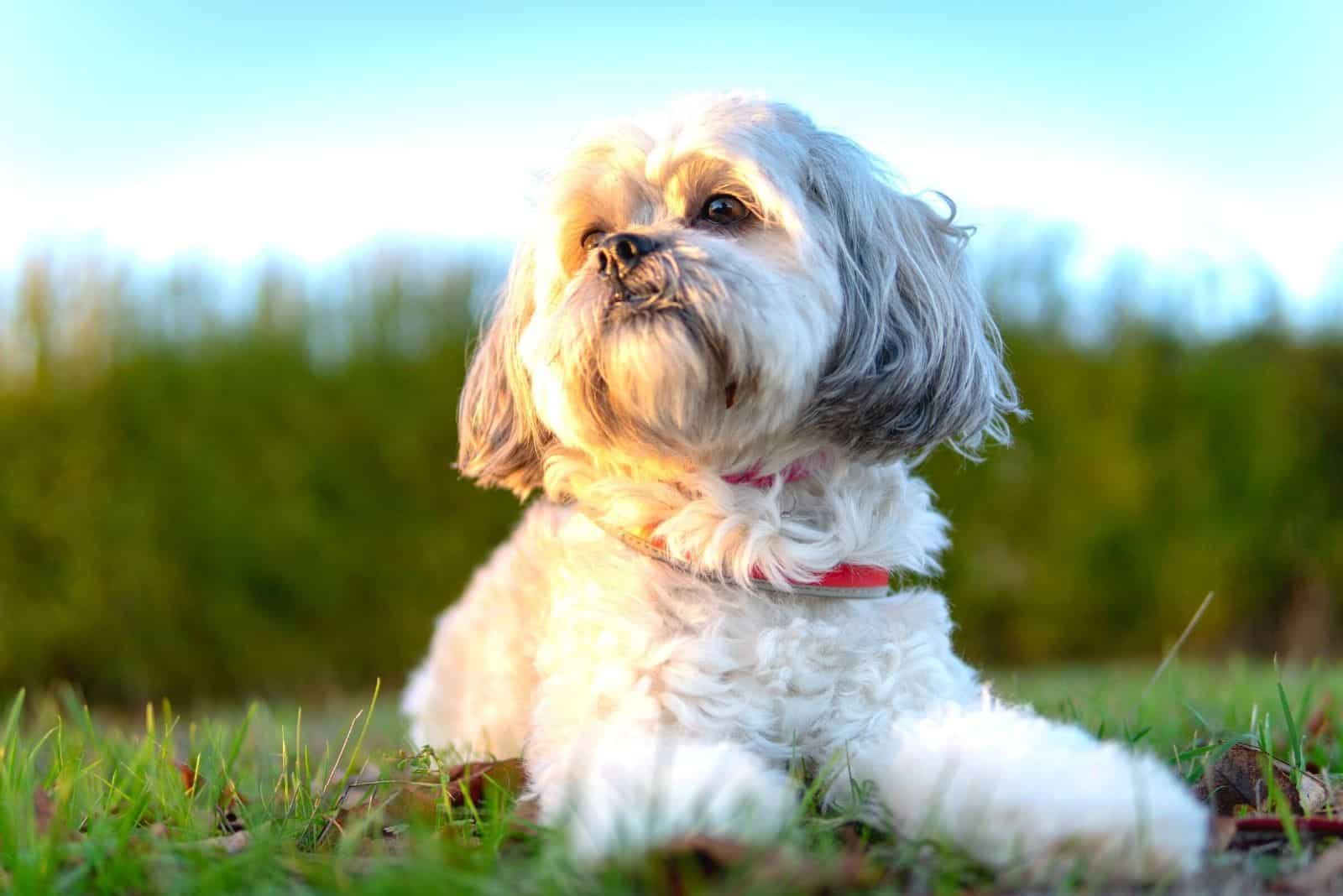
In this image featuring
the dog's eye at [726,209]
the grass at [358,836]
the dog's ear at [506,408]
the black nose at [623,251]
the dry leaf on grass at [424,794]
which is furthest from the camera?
the dog's ear at [506,408]

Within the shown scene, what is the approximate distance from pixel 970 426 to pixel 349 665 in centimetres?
688

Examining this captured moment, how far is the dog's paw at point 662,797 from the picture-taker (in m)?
1.77

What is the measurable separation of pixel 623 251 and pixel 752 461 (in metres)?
0.58

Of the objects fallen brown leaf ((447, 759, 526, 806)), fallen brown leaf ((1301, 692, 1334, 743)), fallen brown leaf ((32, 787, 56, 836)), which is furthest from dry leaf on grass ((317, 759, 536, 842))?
fallen brown leaf ((1301, 692, 1334, 743))

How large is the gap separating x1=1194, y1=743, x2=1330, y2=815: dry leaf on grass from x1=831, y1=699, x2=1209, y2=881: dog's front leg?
46 cm

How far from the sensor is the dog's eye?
280 centimetres

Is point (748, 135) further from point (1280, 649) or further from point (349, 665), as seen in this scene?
point (1280, 649)

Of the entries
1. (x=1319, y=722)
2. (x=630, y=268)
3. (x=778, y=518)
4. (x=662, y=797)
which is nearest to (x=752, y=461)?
(x=778, y=518)

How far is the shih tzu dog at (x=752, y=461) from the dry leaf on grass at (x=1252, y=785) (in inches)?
14.4

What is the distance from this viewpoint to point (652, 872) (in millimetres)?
1658

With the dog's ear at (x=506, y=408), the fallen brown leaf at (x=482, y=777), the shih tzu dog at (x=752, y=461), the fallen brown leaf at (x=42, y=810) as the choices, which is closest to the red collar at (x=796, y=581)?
the shih tzu dog at (x=752, y=461)

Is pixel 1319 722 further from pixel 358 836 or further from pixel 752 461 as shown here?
pixel 358 836

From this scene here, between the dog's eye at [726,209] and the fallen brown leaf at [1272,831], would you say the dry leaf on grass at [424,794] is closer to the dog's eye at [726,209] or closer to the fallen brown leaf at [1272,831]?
the fallen brown leaf at [1272,831]

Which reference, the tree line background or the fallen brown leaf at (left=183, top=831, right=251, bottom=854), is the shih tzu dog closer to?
the fallen brown leaf at (left=183, top=831, right=251, bottom=854)
